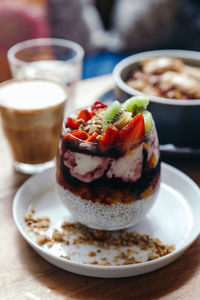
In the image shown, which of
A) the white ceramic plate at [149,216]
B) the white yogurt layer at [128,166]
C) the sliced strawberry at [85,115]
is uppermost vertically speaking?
the sliced strawberry at [85,115]

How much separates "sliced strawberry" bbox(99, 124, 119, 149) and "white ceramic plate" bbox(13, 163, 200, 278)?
7.4 inches

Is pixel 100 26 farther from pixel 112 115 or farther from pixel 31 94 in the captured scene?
pixel 112 115

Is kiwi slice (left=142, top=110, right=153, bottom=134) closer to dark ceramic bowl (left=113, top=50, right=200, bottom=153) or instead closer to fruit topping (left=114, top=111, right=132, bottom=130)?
fruit topping (left=114, top=111, right=132, bottom=130)

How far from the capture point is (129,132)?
609mm

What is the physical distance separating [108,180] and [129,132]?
0.28 ft

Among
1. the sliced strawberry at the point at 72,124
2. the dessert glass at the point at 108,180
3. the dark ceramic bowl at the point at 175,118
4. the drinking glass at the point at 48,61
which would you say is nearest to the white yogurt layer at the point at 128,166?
the dessert glass at the point at 108,180

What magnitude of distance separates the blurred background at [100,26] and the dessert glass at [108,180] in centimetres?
170

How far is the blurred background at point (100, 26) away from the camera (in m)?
2.24

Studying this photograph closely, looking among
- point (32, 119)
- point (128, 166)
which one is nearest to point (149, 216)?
point (128, 166)

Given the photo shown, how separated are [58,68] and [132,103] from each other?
0.55 meters

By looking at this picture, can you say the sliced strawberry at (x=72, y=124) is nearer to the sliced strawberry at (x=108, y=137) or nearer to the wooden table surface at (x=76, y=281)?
the sliced strawberry at (x=108, y=137)

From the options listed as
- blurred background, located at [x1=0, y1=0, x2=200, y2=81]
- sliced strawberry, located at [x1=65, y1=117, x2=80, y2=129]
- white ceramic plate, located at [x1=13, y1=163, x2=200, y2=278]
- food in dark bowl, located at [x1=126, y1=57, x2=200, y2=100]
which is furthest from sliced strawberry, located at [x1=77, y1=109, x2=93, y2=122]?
blurred background, located at [x1=0, y1=0, x2=200, y2=81]

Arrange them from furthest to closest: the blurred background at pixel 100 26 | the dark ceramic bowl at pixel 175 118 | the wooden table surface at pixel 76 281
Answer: the blurred background at pixel 100 26
the dark ceramic bowl at pixel 175 118
the wooden table surface at pixel 76 281

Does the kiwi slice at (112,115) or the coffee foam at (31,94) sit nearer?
the kiwi slice at (112,115)
